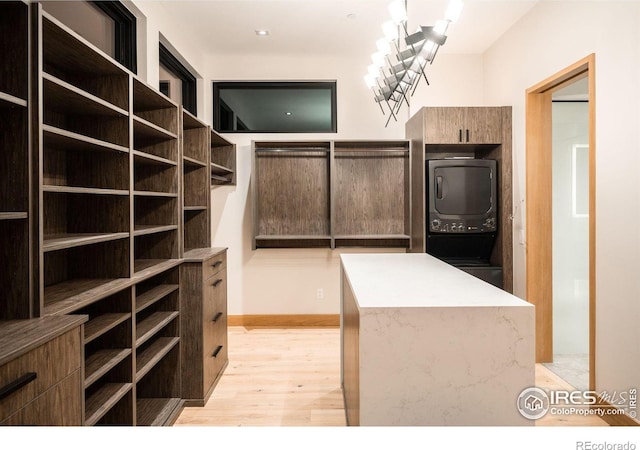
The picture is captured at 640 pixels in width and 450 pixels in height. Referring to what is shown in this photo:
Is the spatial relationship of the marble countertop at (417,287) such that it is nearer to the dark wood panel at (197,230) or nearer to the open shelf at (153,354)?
the open shelf at (153,354)

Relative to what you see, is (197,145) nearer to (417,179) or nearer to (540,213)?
(417,179)

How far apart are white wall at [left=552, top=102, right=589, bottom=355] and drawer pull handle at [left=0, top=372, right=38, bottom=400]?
3695 millimetres

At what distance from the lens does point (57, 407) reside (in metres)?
1.21

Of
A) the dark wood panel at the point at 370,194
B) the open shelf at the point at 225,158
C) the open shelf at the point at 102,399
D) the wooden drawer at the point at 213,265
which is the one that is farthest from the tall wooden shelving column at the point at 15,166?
the dark wood panel at the point at 370,194

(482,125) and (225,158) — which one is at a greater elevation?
(482,125)

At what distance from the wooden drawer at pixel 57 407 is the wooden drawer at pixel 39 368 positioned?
0.02 meters

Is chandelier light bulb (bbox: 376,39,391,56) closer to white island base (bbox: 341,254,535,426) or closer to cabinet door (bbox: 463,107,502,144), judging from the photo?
cabinet door (bbox: 463,107,502,144)

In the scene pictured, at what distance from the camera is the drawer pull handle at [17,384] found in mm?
983

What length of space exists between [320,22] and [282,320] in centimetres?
302

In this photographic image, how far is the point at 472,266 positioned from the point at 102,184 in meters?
3.08

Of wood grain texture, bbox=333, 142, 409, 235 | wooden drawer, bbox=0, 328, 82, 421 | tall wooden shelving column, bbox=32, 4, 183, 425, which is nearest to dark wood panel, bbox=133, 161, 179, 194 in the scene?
tall wooden shelving column, bbox=32, 4, 183, 425

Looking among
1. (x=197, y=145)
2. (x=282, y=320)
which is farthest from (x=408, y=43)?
(x=282, y=320)

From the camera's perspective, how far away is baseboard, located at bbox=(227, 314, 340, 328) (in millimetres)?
4262

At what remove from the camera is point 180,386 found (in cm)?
248
